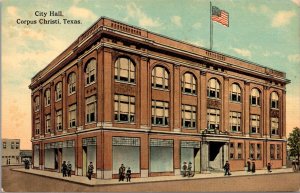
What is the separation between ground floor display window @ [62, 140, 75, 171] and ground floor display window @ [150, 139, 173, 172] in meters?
4.15

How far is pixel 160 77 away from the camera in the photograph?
22.2 metres

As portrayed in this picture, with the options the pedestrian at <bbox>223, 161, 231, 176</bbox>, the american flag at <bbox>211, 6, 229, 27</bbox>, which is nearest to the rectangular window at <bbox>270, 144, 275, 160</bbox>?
the pedestrian at <bbox>223, 161, 231, 176</bbox>

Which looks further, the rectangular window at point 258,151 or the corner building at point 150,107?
the rectangular window at point 258,151

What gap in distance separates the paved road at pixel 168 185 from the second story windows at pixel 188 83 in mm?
5386

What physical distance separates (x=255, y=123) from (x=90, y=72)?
463 inches

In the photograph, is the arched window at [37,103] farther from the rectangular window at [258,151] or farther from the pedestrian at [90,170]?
the rectangular window at [258,151]

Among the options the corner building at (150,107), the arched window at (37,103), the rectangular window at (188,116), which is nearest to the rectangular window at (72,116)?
the corner building at (150,107)

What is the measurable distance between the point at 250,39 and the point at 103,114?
8.35 meters

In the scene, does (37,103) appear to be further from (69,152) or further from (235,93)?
(235,93)

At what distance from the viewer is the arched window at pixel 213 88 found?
24125 mm

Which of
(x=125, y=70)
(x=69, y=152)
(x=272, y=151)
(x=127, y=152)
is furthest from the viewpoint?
(x=272, y=151)

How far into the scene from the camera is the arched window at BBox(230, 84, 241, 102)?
2528cm

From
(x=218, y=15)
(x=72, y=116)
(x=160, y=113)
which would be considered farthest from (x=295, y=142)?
(x=72, y=116)

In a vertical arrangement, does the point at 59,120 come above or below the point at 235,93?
below
